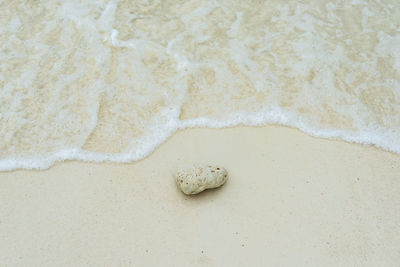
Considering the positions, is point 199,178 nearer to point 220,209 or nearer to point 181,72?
point 220,209

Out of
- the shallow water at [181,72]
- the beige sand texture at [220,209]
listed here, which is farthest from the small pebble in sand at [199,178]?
the shallow water at [181,72]

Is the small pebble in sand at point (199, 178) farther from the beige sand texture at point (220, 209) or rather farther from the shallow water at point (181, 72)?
the shallow water at point (181, 72)

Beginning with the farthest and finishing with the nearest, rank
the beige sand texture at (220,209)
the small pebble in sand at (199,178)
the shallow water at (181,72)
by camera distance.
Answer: the shallow water at (181,72) → the small pebble in sand at (199,178) → the beige sand texture at (220,209)

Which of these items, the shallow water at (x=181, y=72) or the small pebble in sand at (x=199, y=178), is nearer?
the small pebble in sand at (x=199, y=178)

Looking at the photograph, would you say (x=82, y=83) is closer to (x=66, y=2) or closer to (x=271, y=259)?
(x=66, y=2)

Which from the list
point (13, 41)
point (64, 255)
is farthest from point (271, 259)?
point (13, 41)

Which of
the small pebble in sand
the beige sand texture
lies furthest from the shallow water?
the small pebble in sand

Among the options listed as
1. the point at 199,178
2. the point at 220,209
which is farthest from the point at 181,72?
the point at 220,209
